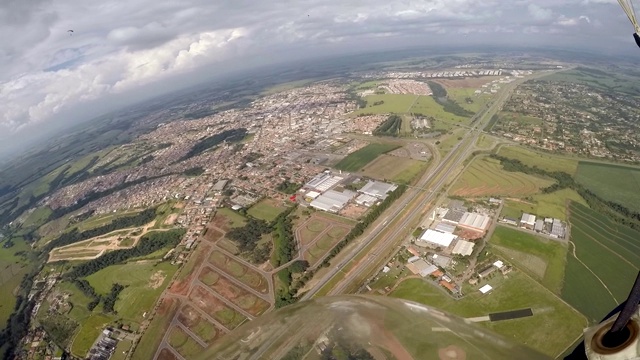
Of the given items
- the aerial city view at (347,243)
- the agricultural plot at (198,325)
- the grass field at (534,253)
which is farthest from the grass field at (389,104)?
the agricultural plot at (198,325)

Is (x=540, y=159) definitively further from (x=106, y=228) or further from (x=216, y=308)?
(x=106, y=228)

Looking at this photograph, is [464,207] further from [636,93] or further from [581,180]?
[636,93]

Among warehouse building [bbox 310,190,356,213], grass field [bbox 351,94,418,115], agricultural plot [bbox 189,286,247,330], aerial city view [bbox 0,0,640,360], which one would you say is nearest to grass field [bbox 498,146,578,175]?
aerial city view [bbox 0,0,640,360]

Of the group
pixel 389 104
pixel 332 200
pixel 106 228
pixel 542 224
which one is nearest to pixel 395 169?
pixel 332 200

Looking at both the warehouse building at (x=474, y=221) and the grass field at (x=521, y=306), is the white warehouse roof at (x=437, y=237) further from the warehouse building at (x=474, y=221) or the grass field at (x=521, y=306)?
the grass field at (x=521, y=306)

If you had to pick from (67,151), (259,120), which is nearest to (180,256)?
(259,120)
